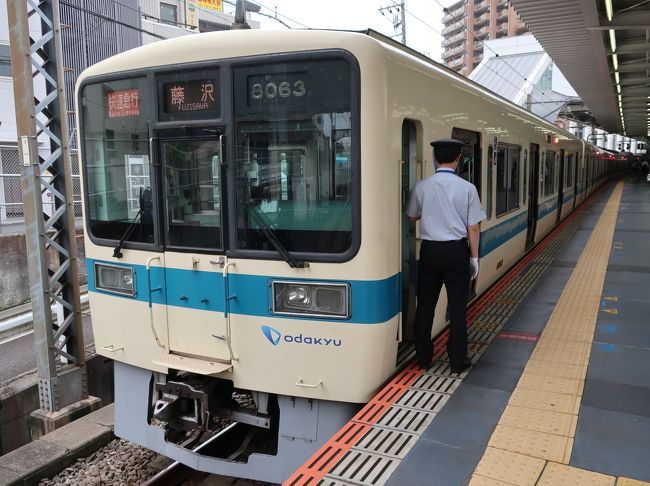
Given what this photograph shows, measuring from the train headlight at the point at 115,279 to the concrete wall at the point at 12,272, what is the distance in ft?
26.9

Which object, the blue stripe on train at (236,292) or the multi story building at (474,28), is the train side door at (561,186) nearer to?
the blue stripe on train at (236,292)

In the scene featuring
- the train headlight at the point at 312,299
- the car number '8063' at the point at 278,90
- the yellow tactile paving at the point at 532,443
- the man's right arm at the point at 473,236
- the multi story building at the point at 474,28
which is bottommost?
the yellow tactile paving at the point at 532,443

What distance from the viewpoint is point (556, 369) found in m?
4.12

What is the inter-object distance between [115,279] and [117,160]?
84 cm

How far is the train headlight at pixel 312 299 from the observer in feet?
10.6

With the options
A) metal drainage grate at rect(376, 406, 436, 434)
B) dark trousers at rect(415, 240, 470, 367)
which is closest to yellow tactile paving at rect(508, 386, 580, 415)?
dark trousers at rect(415, 240, 470, 367)

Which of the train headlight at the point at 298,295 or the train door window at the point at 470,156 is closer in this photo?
the train headlight at the point at 298,295

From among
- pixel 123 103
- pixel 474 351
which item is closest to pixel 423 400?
pixel 474 351

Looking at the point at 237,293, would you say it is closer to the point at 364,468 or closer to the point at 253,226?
the point at 253,226

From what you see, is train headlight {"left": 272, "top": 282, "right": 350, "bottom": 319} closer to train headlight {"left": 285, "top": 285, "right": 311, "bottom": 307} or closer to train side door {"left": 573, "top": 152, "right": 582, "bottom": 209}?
train headlight {"left": 285, "top": 285, "right": 311, "bottom": 307}

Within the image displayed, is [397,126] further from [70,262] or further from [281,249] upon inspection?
[70,262]

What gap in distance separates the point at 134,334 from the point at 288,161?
66.3 inches

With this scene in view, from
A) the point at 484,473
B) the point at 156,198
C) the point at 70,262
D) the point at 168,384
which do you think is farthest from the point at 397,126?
the point at 70,262

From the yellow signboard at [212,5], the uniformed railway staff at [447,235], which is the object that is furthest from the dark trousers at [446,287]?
the yellow signboard at [212,5]
